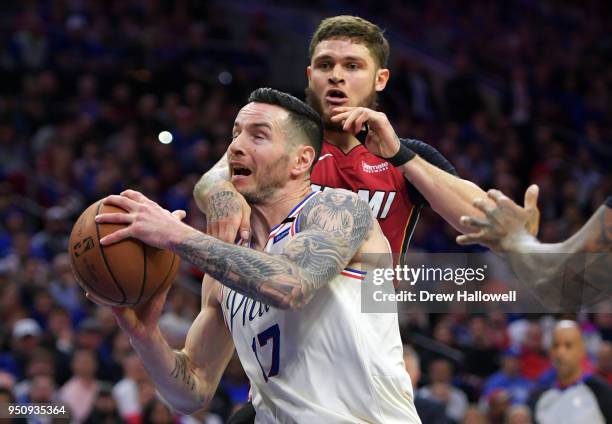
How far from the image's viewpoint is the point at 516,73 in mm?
15812

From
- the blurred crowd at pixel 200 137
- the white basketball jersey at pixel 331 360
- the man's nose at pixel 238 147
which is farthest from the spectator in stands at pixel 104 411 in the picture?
the man's nose at pixel 238 147

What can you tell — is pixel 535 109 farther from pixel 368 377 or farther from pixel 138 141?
pixel 368 377

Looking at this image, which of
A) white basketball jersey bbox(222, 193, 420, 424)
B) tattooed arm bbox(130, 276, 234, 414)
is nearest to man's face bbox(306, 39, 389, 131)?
white basketball jersey bbox(222, 193, 420, 424)

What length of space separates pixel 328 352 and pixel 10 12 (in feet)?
40.6

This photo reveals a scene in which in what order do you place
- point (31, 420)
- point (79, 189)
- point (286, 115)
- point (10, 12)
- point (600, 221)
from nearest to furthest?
1. point (600, 221)
2. point (286, 115)
3. point (31, 420)
4. point (79, 189)
5. point (10, 12)

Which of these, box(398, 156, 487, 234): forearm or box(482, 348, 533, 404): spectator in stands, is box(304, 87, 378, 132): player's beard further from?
box(482, 348, 533, 404): spectator in stands

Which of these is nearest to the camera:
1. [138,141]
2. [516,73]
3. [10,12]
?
[138,141]

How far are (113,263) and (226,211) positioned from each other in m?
0.61

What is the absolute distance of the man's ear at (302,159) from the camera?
13.6 feet

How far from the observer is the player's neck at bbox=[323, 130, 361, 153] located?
15.8 feet

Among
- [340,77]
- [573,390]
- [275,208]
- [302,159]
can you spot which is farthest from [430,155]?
[573,390]

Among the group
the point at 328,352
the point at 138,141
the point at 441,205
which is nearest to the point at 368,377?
the point at 328,352

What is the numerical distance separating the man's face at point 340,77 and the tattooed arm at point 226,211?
0.63m

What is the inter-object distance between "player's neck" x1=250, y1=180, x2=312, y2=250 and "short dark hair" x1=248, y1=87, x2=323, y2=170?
0.16 m
